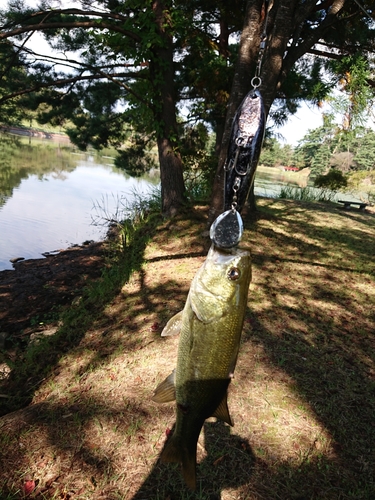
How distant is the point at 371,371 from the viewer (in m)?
4.14

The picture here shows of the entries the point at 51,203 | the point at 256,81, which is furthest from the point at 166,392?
the point at 51,203

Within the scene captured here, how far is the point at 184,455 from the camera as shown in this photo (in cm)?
162

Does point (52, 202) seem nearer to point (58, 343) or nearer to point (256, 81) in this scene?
point (58, 343)

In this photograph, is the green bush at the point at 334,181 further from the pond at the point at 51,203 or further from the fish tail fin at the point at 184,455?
the fish tail fin at the point at 184,455

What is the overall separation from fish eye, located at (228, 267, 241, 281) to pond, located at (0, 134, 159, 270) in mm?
10686

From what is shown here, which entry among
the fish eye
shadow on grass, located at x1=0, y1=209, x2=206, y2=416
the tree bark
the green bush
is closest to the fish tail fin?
the fish eye

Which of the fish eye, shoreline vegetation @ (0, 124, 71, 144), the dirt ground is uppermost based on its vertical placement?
the fish eye

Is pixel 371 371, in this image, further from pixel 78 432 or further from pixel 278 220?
pixel 278 220

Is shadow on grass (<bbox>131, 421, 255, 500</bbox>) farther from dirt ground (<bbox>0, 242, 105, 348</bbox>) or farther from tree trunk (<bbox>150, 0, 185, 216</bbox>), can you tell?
tree trunk (<bbox>150, 0, 185, 216</bbox>)

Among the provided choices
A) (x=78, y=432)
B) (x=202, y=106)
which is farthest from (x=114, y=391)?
(x=202, y=106)

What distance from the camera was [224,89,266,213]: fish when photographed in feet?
5.53

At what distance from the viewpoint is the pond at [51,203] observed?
12727 mm

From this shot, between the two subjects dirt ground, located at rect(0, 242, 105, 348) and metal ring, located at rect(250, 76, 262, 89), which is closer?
→ metal ring, located at rect(250, 76, 262, 89)

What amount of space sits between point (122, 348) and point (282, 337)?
214 centimetres
